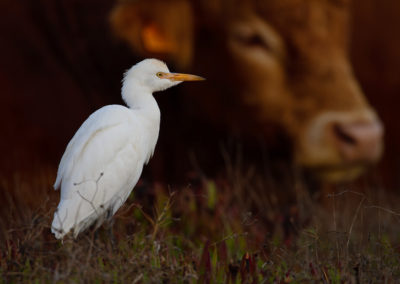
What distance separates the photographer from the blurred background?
5297 mm

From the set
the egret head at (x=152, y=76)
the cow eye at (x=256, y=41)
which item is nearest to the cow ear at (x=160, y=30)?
the cow eye at (x=256, y=41)

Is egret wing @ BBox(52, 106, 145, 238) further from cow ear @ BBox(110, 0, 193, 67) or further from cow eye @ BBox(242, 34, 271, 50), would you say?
cow eye @ BBox(242, 34, 271, 50)

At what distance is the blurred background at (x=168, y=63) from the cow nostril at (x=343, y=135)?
19 cm

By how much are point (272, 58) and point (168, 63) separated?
0.66 m

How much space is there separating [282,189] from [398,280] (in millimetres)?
2998

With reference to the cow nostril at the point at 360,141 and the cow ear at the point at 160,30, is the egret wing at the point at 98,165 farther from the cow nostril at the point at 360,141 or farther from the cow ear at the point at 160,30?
the cow ear at the point at 160,30

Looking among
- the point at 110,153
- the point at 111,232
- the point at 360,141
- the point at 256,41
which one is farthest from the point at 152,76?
the point at 256,41

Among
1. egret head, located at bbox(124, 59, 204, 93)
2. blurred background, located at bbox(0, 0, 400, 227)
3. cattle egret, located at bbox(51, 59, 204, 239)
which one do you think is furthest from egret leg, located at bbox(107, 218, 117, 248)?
blurred background, located at bbox(0, 0, 400, 227)

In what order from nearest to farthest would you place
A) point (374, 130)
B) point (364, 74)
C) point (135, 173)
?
point (135, 173) → point (374, 130) → point (364, 74)

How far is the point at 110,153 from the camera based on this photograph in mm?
3004

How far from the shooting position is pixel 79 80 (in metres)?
5.84

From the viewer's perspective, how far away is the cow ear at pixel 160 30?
18.1 ft

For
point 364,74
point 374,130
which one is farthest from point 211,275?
point 364,74

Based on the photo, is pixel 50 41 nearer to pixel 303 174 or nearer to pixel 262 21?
pixel 262 21
